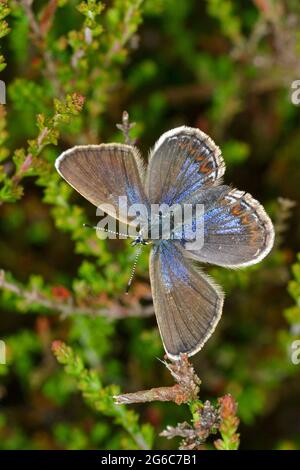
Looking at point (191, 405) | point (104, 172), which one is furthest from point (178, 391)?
point (104, 172)

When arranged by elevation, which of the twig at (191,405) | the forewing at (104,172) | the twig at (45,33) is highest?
the twig at (45,33)

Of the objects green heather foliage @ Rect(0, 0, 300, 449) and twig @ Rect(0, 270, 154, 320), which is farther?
green heather foliage @ Rect(0, 0, 300, 449)

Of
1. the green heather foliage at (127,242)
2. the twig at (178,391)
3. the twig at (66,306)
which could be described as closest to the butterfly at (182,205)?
the twig at (178,391)

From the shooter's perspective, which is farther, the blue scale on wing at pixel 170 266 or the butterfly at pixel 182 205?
the blue scale on wing at pixel 170 266

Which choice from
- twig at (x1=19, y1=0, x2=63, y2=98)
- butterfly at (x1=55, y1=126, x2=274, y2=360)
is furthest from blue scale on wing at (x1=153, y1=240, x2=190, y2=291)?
twig at (x1=19, y1=0, x2=63, y2=98)

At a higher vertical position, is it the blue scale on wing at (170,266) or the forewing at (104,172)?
the forewing at (104,172)

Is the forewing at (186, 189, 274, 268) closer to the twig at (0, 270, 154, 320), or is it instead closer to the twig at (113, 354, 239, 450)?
the twig at (113, 354, 239, 450)

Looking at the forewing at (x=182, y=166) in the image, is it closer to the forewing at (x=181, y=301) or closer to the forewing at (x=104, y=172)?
the forewing at (x=104, y=172)
